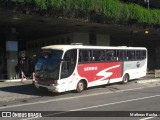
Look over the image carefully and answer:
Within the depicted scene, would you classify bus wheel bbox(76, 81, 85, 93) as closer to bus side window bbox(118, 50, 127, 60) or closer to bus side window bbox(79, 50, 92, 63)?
bus side window bbox(79, 50, 92, 63)

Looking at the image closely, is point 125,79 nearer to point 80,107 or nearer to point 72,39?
point 72,39

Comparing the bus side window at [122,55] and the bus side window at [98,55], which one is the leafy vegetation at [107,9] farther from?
the bus side window at [98,55]

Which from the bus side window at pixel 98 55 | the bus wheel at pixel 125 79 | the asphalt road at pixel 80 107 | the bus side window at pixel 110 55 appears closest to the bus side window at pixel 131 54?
the bus wheel at pixel 125 79

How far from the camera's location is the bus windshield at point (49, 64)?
20469 millimetres

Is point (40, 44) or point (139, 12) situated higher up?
point (139, 12)

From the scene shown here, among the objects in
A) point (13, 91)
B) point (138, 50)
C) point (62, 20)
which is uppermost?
point (62, 20)

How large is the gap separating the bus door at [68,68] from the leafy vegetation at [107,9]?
579 cm

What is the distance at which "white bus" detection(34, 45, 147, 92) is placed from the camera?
20.6 metres

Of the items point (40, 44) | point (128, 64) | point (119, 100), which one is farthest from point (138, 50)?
point (40, 44)

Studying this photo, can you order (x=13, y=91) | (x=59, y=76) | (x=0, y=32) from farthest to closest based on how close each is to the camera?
1. (x=0, y=32)
2. (x=13, y=91)
3. (x=59, y=76)

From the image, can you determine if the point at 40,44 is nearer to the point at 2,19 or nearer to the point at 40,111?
the point at 2,19

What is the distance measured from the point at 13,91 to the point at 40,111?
795 cm

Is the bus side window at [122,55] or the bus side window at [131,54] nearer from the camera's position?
the bus side window at [122,55]

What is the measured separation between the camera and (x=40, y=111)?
14.7 metres
